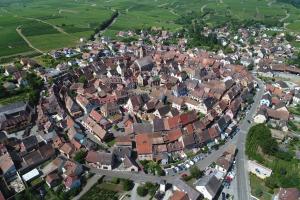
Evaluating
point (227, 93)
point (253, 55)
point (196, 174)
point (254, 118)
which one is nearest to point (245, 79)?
point (227, 93)

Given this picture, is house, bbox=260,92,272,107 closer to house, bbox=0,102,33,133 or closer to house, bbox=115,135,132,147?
house, bbox=115,135,132,147

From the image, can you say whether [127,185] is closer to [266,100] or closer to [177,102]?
[177,102]

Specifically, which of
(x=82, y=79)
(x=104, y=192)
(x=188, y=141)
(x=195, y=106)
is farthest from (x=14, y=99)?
(x=188, y=141)

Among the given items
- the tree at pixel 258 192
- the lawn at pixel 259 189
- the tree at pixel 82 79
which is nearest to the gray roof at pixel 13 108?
the tree at pixel 82 79

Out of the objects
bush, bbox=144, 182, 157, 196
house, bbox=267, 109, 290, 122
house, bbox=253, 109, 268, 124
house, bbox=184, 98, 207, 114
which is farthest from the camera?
house, bbox=184, 98, 207, 114

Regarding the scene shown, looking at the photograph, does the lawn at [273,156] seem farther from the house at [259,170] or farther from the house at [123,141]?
the house at [123,141]

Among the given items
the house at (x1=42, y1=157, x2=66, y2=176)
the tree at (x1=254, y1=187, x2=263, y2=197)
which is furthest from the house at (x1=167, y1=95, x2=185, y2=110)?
the house at (x1=42, y1=157, x2=66, y2=176)

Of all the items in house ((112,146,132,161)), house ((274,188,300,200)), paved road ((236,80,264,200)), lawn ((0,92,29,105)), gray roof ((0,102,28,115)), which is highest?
gray roof ((0,102,28,115))
